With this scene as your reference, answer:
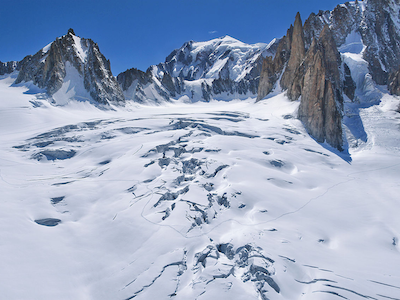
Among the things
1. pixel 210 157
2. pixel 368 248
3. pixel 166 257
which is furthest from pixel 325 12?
pixel 166 257

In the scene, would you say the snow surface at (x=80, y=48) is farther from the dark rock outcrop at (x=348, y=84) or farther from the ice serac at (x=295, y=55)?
the dark rock outcrop at (x=348, y=84)

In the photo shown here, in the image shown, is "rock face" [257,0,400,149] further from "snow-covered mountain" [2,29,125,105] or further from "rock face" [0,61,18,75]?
"rock face" [0,61,18,75]

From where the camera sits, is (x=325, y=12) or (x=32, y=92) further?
(x=325, y=12)

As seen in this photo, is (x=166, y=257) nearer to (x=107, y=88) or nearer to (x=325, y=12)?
(x=107, y=88)

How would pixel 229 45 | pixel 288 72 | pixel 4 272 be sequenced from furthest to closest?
pixel 229 45, pixel 288 72, pixel 4 272

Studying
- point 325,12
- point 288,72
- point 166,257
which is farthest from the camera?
point 325,12

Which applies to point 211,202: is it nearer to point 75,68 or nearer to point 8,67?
point 75,68

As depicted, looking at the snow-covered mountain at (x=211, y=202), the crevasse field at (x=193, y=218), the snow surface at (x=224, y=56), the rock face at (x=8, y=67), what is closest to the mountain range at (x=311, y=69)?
the rock face at (x=8, y=67)
